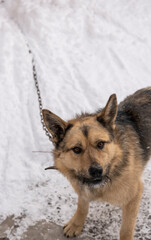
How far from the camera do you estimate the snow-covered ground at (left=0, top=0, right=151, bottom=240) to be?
15.9ft

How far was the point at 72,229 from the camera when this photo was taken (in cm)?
445

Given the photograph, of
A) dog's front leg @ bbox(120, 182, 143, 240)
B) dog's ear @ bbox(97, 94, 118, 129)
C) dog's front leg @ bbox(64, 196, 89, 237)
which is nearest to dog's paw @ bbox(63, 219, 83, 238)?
dog's front leg @ bbox(64, 196, 89, 237)

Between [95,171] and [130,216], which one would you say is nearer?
[95,171]

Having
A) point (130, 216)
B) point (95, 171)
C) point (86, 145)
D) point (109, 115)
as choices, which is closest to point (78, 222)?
point (130, 216)

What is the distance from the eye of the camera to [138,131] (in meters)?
4.42

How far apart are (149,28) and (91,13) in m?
1.70

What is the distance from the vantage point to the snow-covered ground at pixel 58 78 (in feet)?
15.9

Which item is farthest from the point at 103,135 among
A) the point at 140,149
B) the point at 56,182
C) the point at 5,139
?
the point at 5,139

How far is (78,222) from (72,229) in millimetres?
134

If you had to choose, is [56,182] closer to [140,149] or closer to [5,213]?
[5,213]

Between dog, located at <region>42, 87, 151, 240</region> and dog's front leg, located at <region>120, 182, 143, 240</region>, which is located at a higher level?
dog, located at <region>42, 87, 151, 240</region>

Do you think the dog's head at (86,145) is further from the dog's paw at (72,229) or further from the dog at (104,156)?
the dog's paw at (72,229)

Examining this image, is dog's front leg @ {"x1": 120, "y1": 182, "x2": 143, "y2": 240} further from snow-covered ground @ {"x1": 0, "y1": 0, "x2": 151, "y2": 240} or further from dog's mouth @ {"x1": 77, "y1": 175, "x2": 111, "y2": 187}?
dog's mouth @ {"x1": 77, "y1": 175, "x2": 111, "y2": 187}

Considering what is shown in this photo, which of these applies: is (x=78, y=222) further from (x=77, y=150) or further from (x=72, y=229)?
(x=77, y=150)
